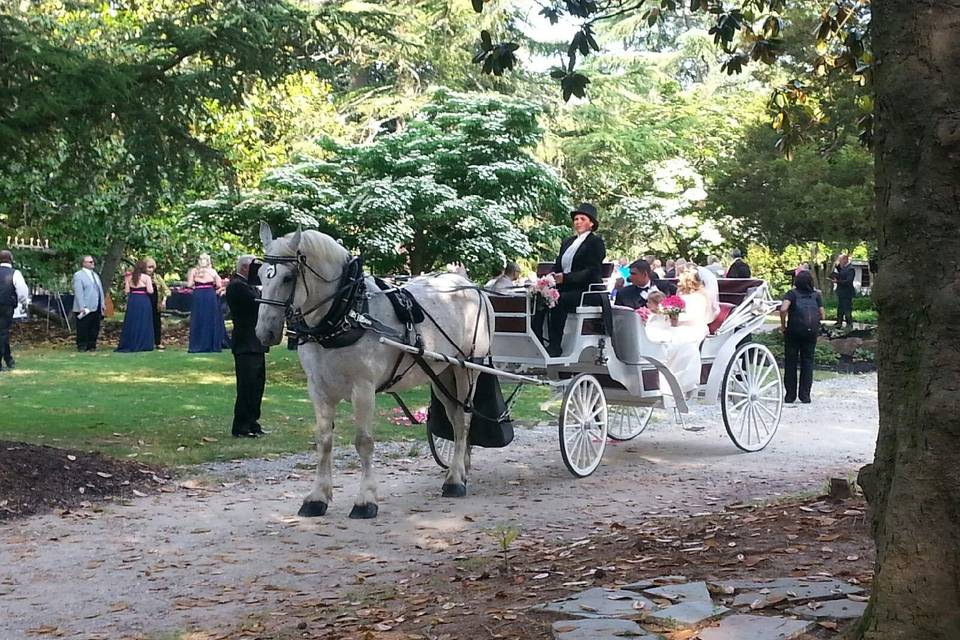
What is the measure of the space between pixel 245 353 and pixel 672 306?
4.89 meters

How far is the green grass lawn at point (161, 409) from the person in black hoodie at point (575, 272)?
2865 mm

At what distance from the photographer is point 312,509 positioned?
8.81 metres

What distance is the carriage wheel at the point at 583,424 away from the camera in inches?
415

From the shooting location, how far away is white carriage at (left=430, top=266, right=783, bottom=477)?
1085cm

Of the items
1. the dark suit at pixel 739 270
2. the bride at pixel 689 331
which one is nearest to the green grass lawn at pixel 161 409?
the bride at pixel 689 331

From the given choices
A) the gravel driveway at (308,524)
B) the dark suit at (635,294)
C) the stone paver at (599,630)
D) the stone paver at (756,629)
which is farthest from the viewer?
the dark suit at (635,294)

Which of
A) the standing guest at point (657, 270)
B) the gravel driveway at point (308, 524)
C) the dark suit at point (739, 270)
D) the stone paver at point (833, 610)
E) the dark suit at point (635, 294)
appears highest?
the standing guest at point (657, 270)

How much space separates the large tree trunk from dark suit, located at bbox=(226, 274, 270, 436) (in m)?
9.30

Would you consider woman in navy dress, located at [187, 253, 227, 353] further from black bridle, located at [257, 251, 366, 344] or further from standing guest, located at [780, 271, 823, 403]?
black bridle, located at [257, 251, 366, 344]

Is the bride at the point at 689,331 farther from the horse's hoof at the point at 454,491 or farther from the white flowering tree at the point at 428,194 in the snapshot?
the white flowering tree at the point at 428,194

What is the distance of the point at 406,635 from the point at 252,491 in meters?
4.98

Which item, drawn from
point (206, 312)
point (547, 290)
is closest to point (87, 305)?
point (206, 312)

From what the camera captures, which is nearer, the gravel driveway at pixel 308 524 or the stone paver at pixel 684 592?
the stone paver at pixel 684 592

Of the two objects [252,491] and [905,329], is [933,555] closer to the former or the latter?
[905,329]
